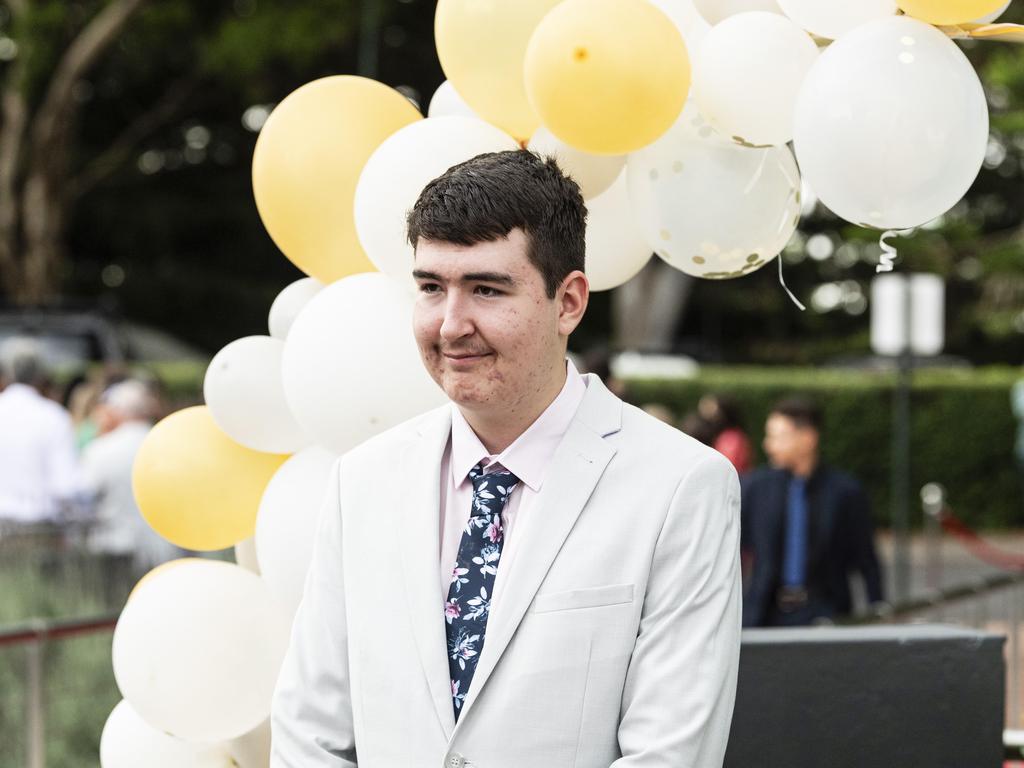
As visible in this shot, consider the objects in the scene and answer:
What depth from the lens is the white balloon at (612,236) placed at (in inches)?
156

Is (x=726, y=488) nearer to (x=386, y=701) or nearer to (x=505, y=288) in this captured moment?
(x=505, y=288)

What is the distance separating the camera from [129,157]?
27328mm

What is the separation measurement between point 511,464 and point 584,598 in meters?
0.29

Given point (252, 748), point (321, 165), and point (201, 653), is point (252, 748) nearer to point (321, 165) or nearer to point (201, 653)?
point (201, 653)

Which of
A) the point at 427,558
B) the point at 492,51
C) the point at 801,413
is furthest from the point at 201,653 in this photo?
the point at 801,413

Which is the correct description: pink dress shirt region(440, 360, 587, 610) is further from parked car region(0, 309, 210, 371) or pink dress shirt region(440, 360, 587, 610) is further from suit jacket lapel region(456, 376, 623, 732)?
parked car region(0, 309, 210, 371)

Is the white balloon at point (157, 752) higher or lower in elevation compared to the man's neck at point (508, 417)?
lower

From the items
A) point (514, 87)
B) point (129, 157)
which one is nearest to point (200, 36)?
point (129, 157)

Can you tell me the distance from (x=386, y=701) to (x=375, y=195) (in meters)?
1.55

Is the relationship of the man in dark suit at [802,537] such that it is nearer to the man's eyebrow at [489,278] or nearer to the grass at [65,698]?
the grass at [65,698]

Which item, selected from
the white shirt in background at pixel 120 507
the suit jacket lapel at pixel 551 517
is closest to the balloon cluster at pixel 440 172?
the suit jacket lapel at pixel 551 517

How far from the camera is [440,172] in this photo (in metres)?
3.65

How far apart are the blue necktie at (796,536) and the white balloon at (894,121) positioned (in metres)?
3.59

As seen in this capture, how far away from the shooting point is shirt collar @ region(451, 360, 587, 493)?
2633mm
